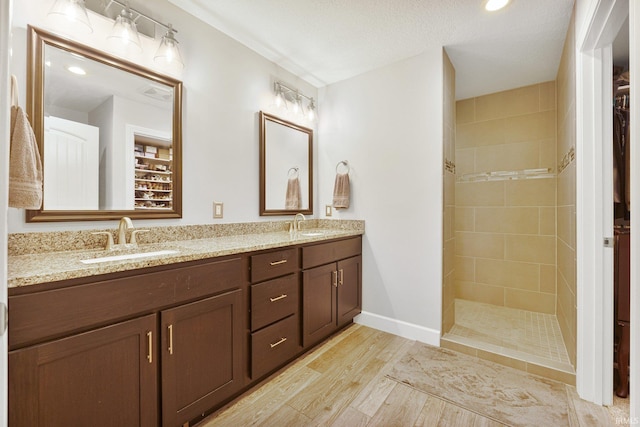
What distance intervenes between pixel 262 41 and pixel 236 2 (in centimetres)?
44

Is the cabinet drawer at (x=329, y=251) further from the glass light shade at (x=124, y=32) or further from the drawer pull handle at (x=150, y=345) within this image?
the glass light shade at (x=124, y=32)

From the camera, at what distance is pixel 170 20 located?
5.97ft

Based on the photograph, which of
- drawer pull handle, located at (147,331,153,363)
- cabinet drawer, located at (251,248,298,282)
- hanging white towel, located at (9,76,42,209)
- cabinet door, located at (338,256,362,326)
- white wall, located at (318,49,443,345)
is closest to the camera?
hanging white towel, located at (9,76,42,209)

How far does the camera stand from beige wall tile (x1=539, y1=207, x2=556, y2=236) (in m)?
2.77

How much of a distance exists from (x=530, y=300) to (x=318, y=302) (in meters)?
2.27

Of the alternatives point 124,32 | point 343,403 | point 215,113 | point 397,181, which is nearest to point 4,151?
point 124,32

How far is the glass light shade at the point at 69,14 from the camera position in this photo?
137 centimetres

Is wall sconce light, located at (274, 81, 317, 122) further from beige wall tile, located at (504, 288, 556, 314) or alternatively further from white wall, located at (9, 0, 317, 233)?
beige wall tile, located at (504, 288, 556, 314)

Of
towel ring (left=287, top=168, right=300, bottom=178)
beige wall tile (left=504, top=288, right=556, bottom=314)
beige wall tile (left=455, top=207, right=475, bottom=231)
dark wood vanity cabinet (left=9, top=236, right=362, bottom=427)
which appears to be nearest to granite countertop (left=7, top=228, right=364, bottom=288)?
dark wood vanity cabinet (left=9, top=236, right=362, bottom=427)

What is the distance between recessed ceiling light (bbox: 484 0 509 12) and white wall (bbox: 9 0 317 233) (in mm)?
1654

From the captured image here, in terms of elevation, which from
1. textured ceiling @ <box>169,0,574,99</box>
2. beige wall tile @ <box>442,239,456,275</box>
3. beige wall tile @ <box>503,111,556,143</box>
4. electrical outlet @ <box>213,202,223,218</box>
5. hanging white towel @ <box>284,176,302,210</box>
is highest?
textured ceiling @ <box>169,0,574,99</box>

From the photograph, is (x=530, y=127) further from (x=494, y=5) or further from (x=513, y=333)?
(x=513, y=333)

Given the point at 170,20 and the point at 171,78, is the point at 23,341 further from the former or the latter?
the point at 170,20

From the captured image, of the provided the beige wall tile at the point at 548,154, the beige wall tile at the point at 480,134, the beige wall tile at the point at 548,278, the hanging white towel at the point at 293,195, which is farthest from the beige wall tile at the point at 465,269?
the hanging white towel at the point at 293,195
